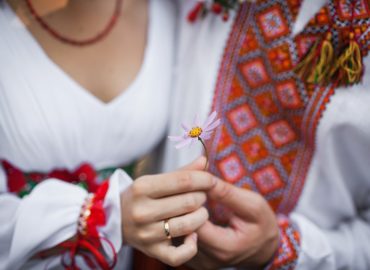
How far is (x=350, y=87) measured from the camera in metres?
0.67

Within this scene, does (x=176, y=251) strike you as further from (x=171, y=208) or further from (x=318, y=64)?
(x=318, y=64)

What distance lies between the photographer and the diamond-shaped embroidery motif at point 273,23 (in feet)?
2.42

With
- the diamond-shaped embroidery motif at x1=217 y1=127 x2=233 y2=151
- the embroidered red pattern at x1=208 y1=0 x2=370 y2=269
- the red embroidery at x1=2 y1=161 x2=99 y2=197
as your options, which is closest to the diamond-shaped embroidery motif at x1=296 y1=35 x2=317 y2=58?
the embroidered red pattern at x1=208 y1=0 x2=370 y2=269

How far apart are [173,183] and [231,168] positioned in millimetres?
297

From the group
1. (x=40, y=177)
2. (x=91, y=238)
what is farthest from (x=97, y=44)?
(x=91, y=238)

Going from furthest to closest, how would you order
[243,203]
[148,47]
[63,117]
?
[148,47], [63,117], [243,203]

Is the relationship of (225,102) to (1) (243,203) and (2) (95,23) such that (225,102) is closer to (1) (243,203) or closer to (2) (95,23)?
(1) (243,203)

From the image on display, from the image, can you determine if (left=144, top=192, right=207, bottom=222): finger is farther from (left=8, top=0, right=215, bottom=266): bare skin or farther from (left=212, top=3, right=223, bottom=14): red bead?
(left=212, top=3, right=223, bottom=14): red bead

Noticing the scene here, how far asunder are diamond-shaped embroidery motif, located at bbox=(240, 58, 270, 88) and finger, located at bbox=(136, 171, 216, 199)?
1.07 ft

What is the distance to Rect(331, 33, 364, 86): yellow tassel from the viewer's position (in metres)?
0.63

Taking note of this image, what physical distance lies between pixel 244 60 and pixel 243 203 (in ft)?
1.09

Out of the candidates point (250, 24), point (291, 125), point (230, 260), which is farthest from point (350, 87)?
point (230, 260)

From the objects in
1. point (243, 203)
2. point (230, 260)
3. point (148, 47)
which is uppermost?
point (148, 47)

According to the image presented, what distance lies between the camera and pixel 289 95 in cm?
75
